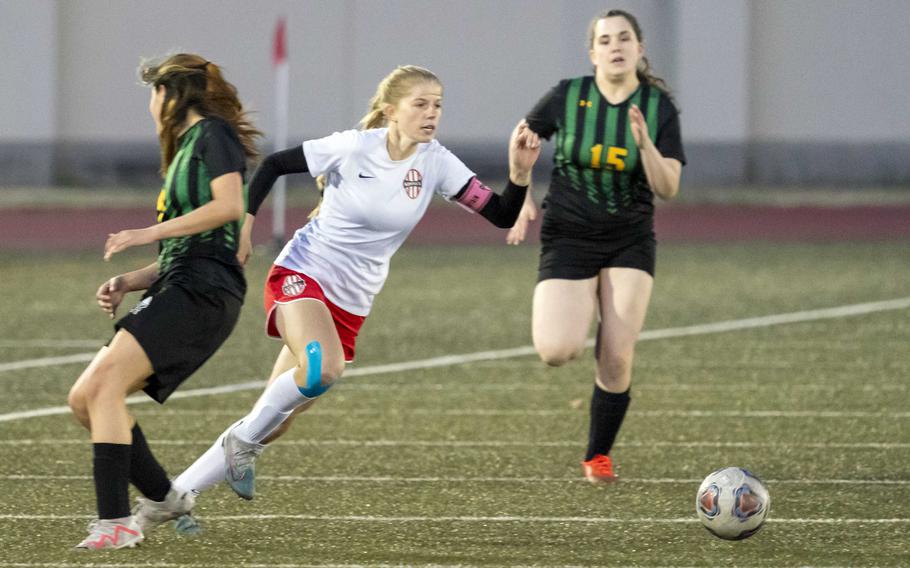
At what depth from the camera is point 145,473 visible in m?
5.58

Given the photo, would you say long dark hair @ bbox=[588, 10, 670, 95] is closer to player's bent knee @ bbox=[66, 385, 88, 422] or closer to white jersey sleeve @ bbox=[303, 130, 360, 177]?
white jersey sleeve @ bbox=[303, 130, 360, 177]

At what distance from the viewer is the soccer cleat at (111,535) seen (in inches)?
212

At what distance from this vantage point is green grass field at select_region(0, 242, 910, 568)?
5.66 m

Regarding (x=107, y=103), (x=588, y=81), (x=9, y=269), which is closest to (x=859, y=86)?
(x=107, y=103)

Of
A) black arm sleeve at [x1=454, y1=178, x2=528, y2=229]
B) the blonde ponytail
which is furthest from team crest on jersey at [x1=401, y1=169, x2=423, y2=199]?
the blonde ponytail

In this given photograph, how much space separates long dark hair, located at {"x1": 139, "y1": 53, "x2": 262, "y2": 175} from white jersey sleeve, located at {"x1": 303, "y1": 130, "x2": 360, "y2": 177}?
588 millimetres

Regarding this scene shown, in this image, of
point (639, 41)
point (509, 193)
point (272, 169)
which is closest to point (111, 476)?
point (272, 169)

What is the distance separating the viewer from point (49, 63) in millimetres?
28250

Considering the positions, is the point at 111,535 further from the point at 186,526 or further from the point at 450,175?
the point at 450,175

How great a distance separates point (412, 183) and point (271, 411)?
3.51 ft

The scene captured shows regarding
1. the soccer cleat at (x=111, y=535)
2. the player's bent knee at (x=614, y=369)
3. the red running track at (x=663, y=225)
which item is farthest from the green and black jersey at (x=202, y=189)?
the red running track at (x=663, y=225)

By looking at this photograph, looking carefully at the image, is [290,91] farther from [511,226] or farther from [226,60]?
[511,226]

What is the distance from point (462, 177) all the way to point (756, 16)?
25.4 metres

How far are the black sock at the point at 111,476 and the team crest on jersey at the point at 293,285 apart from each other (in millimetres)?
1055
